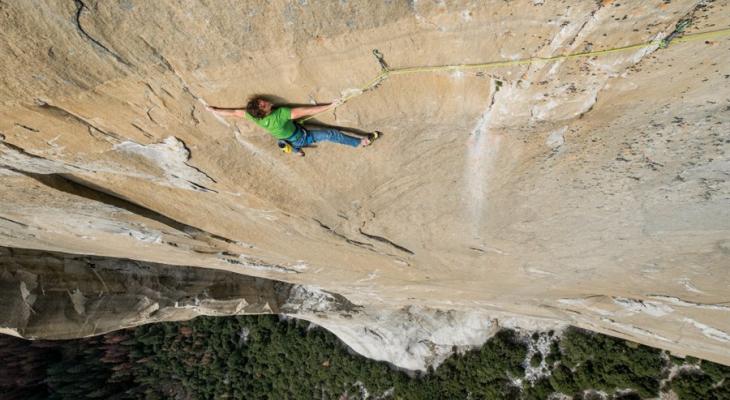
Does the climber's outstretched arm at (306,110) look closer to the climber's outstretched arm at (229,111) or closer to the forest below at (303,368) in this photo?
the climber's outstretched arm at (229,111)

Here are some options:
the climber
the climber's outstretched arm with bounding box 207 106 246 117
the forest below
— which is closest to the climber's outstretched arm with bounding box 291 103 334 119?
the climber

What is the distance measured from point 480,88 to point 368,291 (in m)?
5.97

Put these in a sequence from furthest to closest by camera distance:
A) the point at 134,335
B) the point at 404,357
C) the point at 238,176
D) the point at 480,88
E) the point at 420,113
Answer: the point at 134,335
the point at 404,357
the point at 238,176
the point at 420,113
the point at 480,88

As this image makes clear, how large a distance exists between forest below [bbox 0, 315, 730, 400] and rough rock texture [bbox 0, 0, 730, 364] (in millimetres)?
2982

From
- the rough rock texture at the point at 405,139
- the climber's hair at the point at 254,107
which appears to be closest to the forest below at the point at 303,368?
the rough rock texture at the point at 405,139

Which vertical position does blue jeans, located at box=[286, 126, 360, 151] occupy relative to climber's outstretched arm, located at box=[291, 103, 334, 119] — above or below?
below

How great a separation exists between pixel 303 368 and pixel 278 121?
1205cm

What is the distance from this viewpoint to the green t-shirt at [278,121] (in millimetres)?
2670

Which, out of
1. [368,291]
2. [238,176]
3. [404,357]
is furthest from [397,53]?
[404,357]

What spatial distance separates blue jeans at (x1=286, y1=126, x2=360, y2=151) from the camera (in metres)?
2.95

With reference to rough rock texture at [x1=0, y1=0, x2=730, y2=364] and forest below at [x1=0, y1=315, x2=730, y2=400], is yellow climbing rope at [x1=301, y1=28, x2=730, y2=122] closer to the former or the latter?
rough rock texture at [x1=0, y1=0, x2=730, y2=364]

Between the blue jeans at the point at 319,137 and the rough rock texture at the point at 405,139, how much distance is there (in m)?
0.13

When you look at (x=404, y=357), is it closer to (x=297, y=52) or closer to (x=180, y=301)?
(x=180, y=301)

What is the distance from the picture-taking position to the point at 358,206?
160 inches
